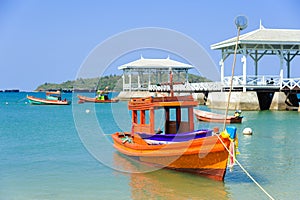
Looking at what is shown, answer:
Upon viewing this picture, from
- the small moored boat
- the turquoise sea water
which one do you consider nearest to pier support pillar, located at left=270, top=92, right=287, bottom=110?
the turquoise sea water

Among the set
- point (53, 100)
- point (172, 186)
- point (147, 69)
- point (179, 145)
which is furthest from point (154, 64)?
point (172, 186)

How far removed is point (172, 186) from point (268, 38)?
26.1 m

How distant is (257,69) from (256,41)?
409cm

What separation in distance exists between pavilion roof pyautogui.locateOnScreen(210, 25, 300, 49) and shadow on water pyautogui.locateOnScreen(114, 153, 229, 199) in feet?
76.4

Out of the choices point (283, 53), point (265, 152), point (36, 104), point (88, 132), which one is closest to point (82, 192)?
point (265, 152)

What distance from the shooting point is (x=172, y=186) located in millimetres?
11695

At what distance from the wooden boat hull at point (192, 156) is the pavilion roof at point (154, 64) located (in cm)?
4070

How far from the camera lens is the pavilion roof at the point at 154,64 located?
180 feet

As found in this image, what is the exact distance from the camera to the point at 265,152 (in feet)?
54.6

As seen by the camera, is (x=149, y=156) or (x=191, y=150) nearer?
(x=191, y=150)

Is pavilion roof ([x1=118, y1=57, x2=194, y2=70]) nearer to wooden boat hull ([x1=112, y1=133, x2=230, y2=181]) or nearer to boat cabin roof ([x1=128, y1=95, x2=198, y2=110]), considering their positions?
boat cabin roof ([x1=128, y1=95, x2=198, y2=110])

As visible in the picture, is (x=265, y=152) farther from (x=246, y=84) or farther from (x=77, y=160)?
(x=246, y=84)

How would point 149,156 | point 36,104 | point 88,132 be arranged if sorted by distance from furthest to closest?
1. point 36,104
2. point 88,132
3. point 149,156

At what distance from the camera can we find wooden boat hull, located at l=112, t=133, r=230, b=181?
11516 mm
